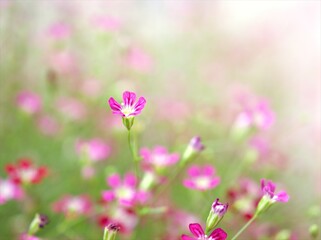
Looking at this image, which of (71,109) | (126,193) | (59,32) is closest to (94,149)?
(71,109)

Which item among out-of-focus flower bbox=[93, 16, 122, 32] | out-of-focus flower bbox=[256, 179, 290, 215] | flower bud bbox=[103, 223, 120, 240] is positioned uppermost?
out-of-focus flower bbox=[93, 16, 122, 32]

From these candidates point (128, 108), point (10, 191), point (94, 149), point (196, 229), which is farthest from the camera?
point (94, 149)

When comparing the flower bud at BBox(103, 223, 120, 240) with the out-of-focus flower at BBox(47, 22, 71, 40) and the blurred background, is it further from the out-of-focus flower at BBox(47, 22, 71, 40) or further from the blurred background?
the out-of-focus flower at BBox(47, 22, 71, 40)

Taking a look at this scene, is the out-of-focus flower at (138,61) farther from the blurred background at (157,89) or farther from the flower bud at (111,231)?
the flower bud at (111,231)

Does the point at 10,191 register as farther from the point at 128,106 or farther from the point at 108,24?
the point at 108,24

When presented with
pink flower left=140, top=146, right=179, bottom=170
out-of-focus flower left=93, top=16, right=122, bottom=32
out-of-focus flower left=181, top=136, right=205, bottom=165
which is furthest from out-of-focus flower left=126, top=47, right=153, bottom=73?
out-of-focus flower left=181, top=136, right=205, bottom=165

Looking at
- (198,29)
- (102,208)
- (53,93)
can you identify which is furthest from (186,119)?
(198,29)

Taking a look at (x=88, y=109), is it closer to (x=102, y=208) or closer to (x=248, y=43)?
(x=102, y=208)
